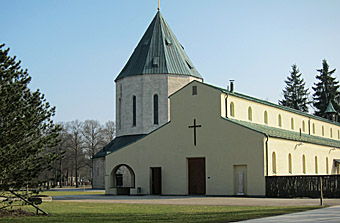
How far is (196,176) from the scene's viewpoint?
40.4 metres

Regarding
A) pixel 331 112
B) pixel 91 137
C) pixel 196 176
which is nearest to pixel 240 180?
pixel 196 176

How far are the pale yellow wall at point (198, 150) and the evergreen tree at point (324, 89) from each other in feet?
205

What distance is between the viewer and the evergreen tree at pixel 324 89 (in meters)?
97.5

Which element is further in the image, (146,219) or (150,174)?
(150,174)

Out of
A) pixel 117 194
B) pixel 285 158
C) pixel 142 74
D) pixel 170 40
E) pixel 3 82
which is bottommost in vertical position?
pixel 117 194

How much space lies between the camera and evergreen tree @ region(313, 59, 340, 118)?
320ft

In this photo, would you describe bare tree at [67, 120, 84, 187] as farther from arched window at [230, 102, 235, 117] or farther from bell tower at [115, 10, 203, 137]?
arched window at [230, 102, 235, 117]

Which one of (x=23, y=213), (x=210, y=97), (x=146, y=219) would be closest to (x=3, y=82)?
(x=23, y=213)

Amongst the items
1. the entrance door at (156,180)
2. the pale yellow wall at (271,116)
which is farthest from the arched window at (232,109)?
the entrance door at (156,180)

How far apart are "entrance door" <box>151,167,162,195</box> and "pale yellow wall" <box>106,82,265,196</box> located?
1.68 feet

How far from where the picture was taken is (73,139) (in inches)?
3551

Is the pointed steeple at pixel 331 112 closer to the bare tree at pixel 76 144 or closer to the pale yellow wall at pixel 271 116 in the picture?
the pale yellow wall at pixel 271 116

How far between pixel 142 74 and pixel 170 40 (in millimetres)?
6732

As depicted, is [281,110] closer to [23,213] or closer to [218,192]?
[218,192]
